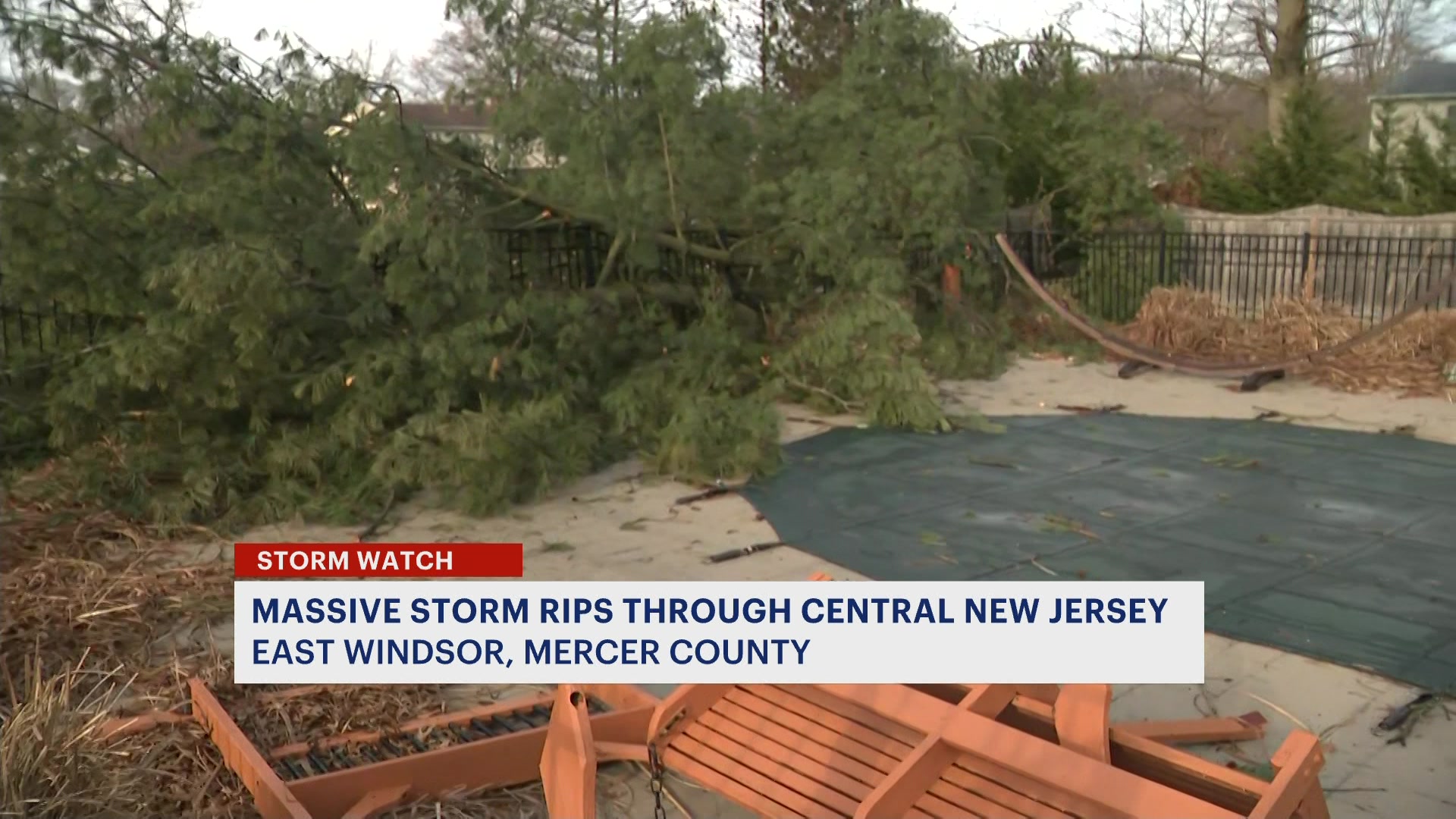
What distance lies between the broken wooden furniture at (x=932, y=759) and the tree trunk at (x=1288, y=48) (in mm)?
17981

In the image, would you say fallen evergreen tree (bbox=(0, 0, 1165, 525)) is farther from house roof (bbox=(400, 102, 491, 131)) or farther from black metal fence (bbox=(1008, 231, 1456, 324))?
black metal fence (bbox=(1008, 231, 1456, 324))

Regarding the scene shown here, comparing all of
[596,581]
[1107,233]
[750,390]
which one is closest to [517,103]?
[750,390]

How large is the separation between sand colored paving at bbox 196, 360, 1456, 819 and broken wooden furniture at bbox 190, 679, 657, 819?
293 millimetres

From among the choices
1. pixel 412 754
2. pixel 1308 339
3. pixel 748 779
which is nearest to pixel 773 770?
pixel 748 779

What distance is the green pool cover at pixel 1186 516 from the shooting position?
4.75 m

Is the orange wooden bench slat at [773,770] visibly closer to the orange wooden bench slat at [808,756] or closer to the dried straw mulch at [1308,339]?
the orange wooden bench slat at [808,756]

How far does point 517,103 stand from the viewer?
7.62 meters

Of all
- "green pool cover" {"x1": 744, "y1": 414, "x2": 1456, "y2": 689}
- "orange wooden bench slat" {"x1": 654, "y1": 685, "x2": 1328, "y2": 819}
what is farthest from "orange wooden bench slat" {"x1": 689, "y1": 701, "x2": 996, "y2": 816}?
"green pool cover" {"x1": 744, "y1": 414, "x2": 1456, "y2": 689}

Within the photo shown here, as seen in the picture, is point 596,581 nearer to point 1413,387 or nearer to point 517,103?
point 517,103

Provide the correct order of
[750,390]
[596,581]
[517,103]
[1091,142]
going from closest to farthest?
[596,581] → [517,103] → [750,390] → [1091,142]

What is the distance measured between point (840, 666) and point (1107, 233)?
36.4ft

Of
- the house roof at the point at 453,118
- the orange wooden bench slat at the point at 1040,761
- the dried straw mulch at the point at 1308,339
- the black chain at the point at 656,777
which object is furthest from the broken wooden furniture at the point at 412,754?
the dried straw mulch at the point at 1308,339

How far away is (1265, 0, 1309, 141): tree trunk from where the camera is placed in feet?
62.2

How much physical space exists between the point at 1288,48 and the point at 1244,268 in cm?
780
